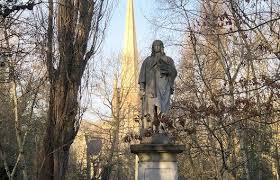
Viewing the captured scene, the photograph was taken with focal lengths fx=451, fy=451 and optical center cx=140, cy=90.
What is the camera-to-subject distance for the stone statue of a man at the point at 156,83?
891cm

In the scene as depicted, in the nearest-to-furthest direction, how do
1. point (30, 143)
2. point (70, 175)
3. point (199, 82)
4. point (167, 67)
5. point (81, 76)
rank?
1. point (167, 67)
2. point (81, 76)
3. point (199, 82)
4. point (30, 143)
5. point (70, 175)

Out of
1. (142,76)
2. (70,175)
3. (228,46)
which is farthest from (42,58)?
(70,175)

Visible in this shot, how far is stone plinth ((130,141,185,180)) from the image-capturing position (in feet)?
28.0

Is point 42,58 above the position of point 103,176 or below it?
above

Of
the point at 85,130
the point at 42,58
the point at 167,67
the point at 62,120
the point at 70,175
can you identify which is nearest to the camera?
the point at 167,67

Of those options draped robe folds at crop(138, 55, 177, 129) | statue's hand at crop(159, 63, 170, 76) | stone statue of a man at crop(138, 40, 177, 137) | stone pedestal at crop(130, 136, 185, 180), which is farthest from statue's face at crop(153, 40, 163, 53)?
stone pedestal at crop(130, 136, 185, 180)

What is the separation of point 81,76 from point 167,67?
4.20 meters

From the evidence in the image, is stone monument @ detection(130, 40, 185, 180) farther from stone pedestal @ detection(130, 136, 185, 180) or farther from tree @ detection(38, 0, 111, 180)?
tree @ detection(38, 0, 111, 180)

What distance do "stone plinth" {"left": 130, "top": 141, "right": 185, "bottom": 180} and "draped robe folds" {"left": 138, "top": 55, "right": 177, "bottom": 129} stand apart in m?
0.73

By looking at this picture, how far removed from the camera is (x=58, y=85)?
1225 cm

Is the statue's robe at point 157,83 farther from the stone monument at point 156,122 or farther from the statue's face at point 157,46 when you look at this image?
the statue's face at point 157,46

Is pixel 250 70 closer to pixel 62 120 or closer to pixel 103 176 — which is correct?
pixel 62 120

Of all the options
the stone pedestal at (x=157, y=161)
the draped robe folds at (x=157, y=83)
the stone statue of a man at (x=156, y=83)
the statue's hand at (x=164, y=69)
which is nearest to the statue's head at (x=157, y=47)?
the stone statue of a man at (x=156, y=83)

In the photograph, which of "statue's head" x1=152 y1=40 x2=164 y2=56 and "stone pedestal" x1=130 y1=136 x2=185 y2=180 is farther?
"statue's head" x1=152 y1=40 x2=164 y2=56
